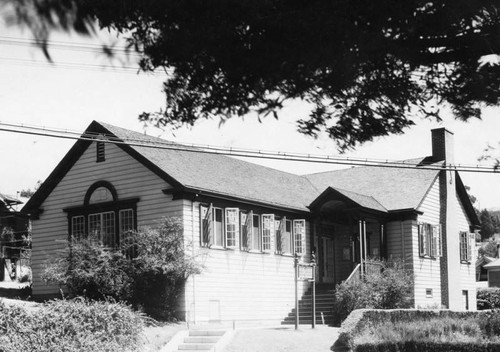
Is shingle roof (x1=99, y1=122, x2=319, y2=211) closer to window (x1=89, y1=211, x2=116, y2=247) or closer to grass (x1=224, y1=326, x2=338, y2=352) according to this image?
window (x1=89, y1=211, x2=116, y2=247)

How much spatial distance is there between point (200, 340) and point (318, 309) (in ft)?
29.7

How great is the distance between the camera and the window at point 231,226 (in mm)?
27266

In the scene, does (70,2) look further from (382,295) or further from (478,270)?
(478,270)

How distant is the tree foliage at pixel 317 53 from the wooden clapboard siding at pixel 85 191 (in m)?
18.2

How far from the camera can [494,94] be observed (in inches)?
299

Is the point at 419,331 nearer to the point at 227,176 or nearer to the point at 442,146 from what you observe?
the point at 227,176

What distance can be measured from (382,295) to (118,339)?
1220cm

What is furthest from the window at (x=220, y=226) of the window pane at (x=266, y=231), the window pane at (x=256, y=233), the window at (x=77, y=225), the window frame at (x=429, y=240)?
the window frame at (x=429, y=240)

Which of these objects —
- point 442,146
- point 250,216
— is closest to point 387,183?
point 442,146

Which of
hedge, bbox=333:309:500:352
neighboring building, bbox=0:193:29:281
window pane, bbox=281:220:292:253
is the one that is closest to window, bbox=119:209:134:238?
window pane, bbox=281:220:292:253

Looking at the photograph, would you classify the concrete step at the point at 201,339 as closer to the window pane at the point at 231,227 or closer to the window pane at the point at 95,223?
the window pane at the point at 231,227

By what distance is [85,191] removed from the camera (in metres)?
28.5

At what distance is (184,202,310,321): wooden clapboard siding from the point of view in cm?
2567

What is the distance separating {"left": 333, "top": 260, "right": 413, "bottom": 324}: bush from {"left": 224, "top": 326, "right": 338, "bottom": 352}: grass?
5047 millimetres
